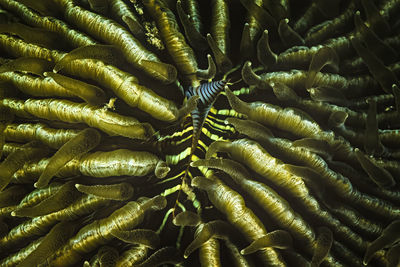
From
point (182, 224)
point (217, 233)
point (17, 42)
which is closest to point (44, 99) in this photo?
point (17, 42)

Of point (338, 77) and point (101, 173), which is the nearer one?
point (101, 173)

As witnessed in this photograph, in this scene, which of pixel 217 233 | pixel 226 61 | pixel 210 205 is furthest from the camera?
pixel 226 61

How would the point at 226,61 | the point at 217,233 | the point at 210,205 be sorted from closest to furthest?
the point at 217,233
the point at 210,205
the point at 226,61

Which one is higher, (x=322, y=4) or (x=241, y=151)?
(x=322, y=4)

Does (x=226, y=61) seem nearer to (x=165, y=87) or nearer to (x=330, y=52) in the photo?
(x=165, y=87)

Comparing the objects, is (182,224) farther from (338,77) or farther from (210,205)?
(338,77)

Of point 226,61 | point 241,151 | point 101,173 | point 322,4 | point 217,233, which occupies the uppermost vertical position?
point 322,4

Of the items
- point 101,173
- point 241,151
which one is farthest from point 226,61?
point 101,173
